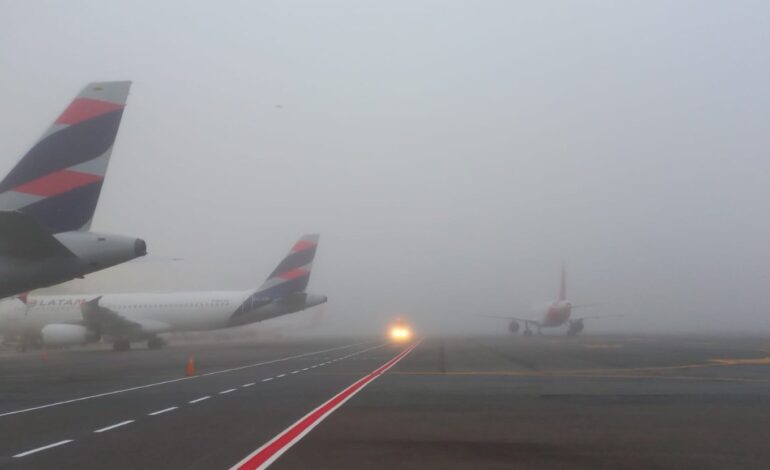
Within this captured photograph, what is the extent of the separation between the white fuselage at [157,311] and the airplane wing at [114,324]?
2.6 inches

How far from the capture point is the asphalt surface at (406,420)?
9422mm

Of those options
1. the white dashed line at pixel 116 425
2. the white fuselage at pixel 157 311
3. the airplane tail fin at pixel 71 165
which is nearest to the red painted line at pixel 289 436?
the white dashed line at pixel 116 425

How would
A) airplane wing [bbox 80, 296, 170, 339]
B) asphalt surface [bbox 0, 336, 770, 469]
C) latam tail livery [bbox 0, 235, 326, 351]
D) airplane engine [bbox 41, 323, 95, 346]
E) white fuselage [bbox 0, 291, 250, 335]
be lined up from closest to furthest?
asphalt surface [bbox 0, 336, 770, 469]
airplane engine [bbox 41, 323, 95, 346]
airplane wing [bbox 80, 296, 170, 339]
latam tail livery [bbox 0, 235, 326, 351]
white fuselage [bbox 0, 291, 250, 335]

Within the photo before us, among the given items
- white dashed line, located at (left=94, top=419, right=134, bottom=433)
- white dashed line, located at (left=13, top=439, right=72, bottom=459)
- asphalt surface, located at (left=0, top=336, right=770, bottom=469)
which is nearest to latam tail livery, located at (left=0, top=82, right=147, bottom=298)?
asphalt surface, located at (left=0, top=336, right=770, bottom=469)

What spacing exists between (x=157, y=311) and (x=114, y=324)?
366cm

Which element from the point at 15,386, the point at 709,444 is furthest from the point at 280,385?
the point at 709,444

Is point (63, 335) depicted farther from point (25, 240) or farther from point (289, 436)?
point (289, 436)

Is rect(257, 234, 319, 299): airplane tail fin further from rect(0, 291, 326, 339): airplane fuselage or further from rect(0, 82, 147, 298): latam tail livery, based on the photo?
rect(0, 82, 147, 298): latam tail livery

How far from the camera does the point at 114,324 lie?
47219 mm

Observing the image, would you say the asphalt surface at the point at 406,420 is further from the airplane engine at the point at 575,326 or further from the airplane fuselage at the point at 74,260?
the airplane engine at the point at 575,326

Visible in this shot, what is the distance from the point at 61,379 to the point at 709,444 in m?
20.9

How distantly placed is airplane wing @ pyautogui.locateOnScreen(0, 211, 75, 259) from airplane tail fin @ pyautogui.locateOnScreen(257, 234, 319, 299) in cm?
3303

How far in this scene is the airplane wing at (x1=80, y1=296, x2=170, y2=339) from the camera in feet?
149

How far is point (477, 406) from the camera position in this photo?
1521 cm
